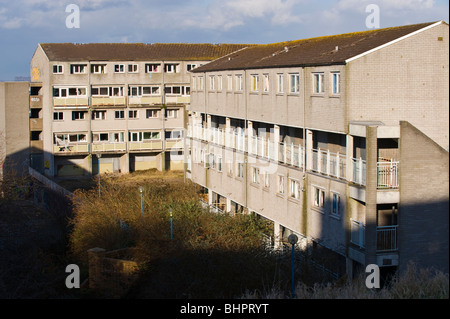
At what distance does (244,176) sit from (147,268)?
914 cm

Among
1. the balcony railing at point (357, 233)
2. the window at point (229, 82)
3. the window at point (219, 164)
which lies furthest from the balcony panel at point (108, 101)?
the balcony railing at point (357, 233)

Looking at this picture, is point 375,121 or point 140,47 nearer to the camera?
point 375,121

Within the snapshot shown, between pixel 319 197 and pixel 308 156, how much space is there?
155 centimetres

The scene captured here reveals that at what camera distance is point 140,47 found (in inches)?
2322

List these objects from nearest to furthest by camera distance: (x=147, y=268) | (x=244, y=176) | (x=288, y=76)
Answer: (x=147, y=268), (x=288, y=76), (x=244, y=176)

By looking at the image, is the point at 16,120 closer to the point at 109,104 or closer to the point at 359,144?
the point at 109,104

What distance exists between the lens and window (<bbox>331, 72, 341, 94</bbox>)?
21.1 m

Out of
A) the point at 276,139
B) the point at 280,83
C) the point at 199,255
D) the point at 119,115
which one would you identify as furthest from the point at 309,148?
the point at 119,115

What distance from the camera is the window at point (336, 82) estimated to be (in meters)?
21.1

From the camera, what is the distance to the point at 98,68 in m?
56.5

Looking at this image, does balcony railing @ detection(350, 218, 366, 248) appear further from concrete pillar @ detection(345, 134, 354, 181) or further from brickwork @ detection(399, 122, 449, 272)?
concrete pillar @ detection(345, 134, 354, 181)
